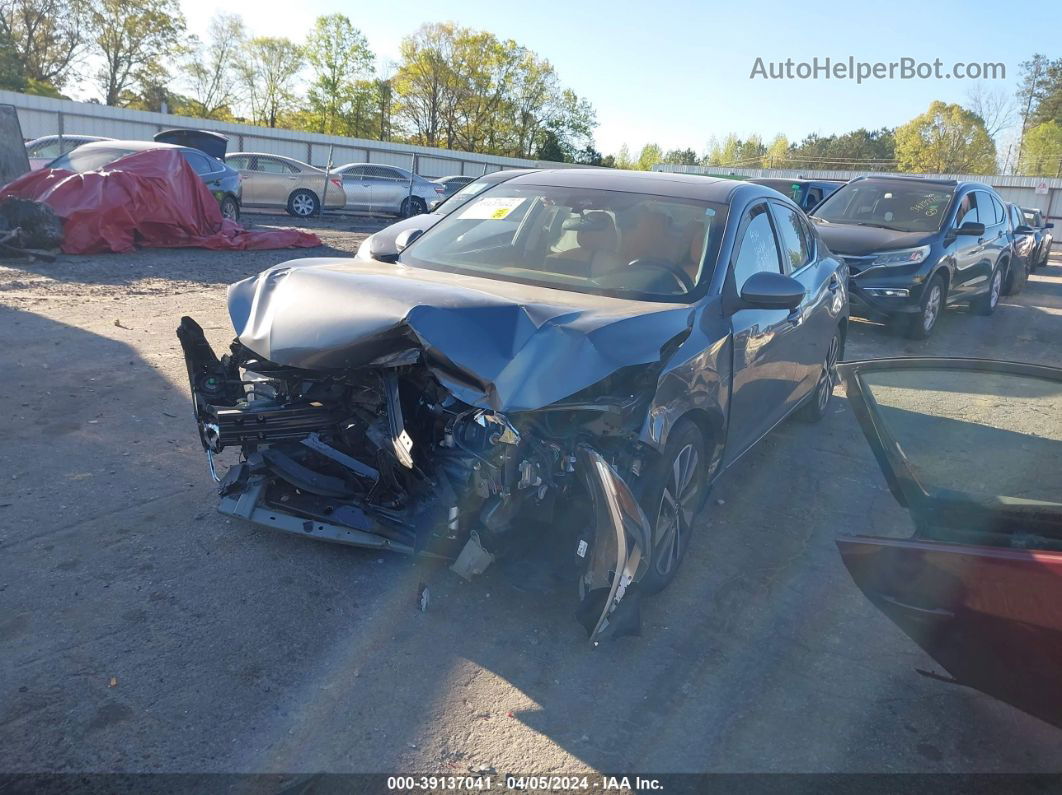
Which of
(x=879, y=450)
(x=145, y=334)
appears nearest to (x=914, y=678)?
(x=879, y=450)

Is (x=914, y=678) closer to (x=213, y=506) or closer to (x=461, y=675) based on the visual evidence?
(x=461, y=675)

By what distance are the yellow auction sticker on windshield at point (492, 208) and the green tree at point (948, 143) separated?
6323 cm

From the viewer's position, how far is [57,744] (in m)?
2.61

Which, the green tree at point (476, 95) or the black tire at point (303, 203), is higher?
the green tree at point (476, 95)

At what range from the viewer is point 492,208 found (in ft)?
16.2

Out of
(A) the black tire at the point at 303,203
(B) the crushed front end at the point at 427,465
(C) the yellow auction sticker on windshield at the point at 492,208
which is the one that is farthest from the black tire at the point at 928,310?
(A) the black tire at the point at 303,203

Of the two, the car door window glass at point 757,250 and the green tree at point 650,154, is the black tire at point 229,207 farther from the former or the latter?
the green tree at point 650,154

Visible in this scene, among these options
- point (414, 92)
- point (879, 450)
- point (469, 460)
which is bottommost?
point (469, 460)

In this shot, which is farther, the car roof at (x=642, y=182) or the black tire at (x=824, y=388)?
the black tire at (x=824, y=388)

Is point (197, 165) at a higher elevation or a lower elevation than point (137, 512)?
higher

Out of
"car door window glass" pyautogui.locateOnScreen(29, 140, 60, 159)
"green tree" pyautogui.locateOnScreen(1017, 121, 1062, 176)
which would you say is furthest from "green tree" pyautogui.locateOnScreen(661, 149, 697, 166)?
"car door window glass" pyautogui.locateOnScreen(29, 140, 60, 159)

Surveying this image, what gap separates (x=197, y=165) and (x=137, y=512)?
12529 mm

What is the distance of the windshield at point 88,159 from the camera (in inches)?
506

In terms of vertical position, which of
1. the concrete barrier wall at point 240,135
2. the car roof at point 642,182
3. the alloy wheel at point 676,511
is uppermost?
the concrete barrier wall at point 240,135
